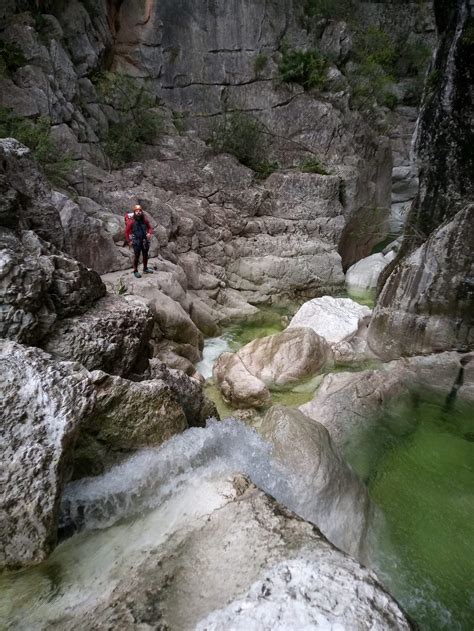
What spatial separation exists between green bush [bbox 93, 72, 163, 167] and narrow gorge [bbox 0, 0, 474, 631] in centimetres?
10

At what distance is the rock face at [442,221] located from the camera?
6578mm

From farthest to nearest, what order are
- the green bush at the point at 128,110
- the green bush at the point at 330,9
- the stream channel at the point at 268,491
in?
the green bush at the point at 330,9
the green bush at the point at 128,110
the stream channel at the point at 268,491

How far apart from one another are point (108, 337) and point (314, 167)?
503 inches

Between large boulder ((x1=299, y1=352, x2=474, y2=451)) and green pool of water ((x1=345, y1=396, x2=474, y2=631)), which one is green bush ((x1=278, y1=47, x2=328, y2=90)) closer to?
large boulder ((x1=299, y1=352, x2=474, y2=451))

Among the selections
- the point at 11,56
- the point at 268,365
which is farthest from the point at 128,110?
the point at 268,365

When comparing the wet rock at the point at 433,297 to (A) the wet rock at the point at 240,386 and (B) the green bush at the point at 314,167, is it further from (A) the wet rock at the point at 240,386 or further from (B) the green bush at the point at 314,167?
(B) the green bush at the point at 314,167

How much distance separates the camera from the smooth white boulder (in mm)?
8672

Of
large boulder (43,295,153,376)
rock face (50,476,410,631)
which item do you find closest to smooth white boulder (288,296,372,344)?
large boulder (43,295,153,376)

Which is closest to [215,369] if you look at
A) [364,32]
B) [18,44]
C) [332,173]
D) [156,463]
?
[156,463]

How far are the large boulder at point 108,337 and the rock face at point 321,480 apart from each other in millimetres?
1983

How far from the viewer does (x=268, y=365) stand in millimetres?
7672

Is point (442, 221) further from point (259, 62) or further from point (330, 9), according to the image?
point (330, 9)

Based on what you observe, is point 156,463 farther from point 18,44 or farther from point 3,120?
point 18,44

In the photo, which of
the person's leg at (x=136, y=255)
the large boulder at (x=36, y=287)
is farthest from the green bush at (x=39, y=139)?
the large boulder at (x=36, y=287)
